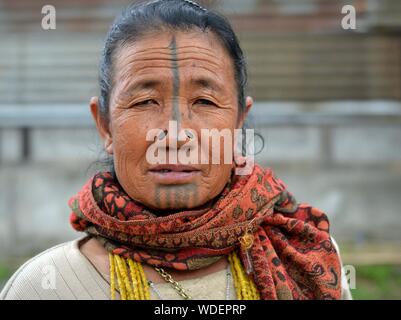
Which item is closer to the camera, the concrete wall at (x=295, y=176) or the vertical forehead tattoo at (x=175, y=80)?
the vertical forehead tattoo at (x=175, y=80)

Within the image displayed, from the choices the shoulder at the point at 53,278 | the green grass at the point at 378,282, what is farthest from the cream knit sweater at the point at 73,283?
the green grass at the point at 378,282

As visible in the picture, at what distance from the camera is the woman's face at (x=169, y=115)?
187 centimetres

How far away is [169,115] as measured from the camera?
1.87 m

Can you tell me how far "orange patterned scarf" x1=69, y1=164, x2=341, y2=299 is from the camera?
6.21 ft

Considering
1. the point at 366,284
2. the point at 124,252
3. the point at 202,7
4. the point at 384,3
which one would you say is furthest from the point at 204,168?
the point at 384,3

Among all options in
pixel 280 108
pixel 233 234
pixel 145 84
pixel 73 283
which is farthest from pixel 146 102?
pixel 280 108

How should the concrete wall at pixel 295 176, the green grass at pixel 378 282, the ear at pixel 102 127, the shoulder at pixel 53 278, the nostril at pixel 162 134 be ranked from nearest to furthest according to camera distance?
1. the nostril at pixel 162 134
2. the shoulder at pixel 53 278
3. the ear at pixel 102 127
4. the green grass at pixel 378 282
5. the concrete wall at pixel 295 176

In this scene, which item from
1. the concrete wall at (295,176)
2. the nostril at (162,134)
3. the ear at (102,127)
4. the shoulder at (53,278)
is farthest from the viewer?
the concrete wall at (295,176)

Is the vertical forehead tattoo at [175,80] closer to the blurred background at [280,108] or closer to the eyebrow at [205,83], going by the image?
the eyebrow at [205,83]

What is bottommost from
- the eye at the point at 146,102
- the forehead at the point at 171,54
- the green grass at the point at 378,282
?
the green grass at the point at 378,282

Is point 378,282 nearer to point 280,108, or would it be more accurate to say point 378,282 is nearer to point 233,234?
point 280,108

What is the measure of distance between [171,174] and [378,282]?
4027 mm
